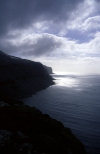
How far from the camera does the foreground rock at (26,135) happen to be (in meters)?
14.4

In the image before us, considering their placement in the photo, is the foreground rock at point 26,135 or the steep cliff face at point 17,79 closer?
the foreground rock at point 26,135

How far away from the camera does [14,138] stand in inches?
603

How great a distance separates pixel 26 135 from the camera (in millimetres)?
16734

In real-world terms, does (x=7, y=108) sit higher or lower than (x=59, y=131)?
higher

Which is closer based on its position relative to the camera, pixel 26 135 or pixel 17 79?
pixel 26 135

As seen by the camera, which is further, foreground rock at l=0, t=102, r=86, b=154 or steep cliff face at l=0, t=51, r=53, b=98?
steep cliff face at l=0, t=51, r=53, b=98

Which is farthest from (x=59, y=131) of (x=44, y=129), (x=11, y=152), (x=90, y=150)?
(x=90, y=150)

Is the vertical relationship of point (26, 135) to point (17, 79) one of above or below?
below

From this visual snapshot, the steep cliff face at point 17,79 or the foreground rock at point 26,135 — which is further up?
the steep cliff face at point 17,79

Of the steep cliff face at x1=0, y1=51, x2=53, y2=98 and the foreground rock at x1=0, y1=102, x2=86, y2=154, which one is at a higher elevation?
the steep cliff face at x1=0, y1=51, x2=53, y2=98

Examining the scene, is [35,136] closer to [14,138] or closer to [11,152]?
[14,138]

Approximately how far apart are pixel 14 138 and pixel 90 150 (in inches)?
964

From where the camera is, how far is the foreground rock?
1441 cm

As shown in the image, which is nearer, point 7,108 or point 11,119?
point 11,119
